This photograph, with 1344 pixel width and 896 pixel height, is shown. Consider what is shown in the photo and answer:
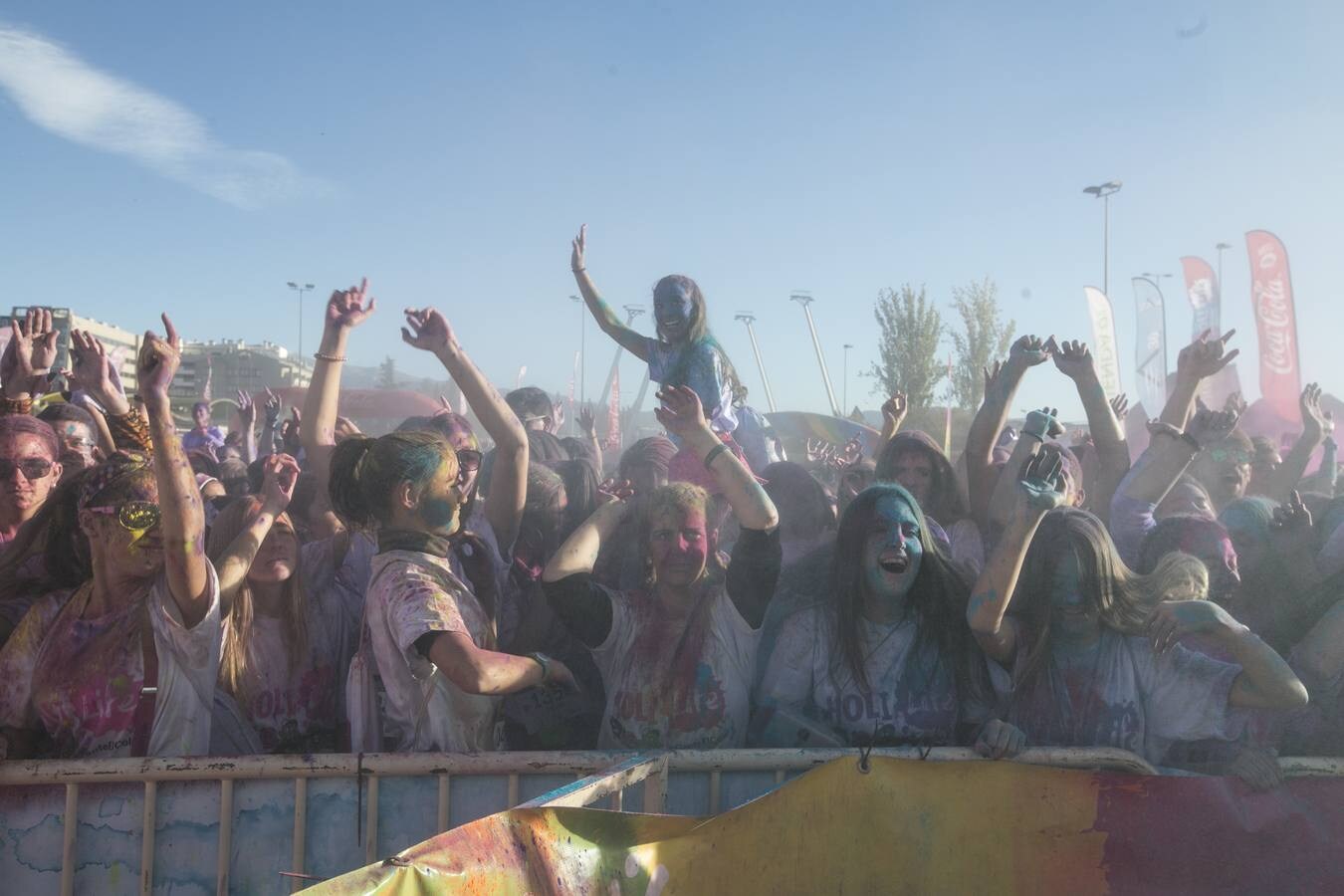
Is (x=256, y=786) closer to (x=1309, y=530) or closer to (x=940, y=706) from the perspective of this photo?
(x=940, y=706)

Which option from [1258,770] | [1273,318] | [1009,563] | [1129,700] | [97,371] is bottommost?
[1258,770]

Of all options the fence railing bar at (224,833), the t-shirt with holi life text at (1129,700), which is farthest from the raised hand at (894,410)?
the fence railing bar at (224,833)

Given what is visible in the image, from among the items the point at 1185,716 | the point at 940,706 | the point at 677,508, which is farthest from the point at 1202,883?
the point at 677,508

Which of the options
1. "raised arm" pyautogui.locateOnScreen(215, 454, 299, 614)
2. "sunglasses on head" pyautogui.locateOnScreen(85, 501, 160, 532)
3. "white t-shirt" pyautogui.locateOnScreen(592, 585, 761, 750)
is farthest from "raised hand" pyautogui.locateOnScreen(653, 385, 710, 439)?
"sunglasses on head" pyautogui.locateOnScreen(85, 501, 160, 532)

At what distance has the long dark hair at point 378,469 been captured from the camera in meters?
3.03

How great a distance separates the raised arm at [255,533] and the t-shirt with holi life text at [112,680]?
0.31ft

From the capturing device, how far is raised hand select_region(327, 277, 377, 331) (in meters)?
4.05

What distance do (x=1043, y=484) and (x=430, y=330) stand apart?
7.73ft

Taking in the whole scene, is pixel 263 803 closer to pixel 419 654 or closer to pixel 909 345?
pixel 419 654

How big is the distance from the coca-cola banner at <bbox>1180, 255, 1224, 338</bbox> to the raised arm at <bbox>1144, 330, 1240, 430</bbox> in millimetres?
23888

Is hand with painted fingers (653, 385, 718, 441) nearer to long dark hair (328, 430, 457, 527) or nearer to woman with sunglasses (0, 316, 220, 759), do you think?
long dark hair (328, 430, 457, 527)

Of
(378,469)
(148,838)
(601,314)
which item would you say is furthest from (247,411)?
(148,838)

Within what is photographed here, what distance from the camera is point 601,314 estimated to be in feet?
19.7

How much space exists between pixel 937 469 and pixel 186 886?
3376 millimetres
